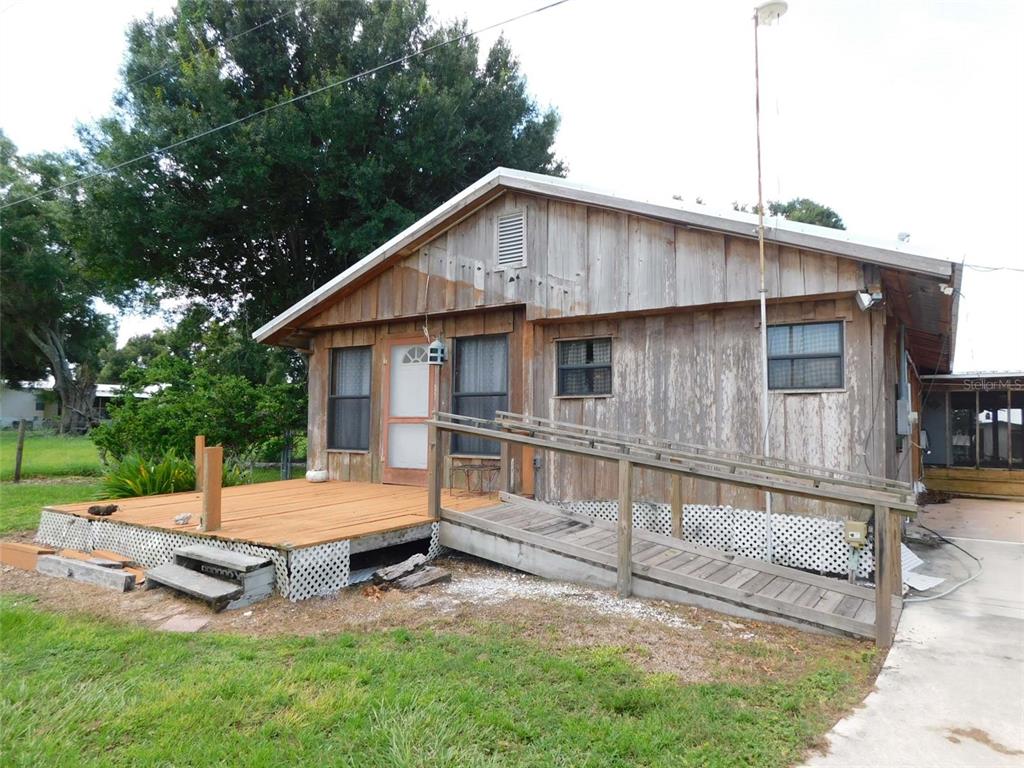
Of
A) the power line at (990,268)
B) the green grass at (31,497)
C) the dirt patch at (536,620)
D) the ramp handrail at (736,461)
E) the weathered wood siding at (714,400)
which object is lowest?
the green grass at (31,497)

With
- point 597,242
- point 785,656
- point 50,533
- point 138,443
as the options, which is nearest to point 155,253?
point 138,443

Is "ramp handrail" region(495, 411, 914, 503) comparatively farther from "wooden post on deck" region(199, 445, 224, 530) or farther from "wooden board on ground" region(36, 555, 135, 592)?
"wooden board on ground" region(36, 555, 135, 592)

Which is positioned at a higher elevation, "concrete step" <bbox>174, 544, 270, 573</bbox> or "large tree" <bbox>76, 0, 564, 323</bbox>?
"large tree" <bbox>76, 0, 564, 323</bbox>

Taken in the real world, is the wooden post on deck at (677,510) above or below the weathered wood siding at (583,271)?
below

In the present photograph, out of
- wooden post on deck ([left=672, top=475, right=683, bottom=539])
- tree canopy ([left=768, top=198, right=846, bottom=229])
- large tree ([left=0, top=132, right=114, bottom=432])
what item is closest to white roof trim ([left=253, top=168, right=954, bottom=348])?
wooden post on deck ([left=672, top=475, right=683, bottom=539])

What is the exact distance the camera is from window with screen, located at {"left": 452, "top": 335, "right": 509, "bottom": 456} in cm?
728

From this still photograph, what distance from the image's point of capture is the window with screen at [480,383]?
7.28 meters

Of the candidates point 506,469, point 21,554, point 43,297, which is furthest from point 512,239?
point 43,297

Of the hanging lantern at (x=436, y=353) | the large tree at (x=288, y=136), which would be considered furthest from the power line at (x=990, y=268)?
the large tree at (x=288, y=136)

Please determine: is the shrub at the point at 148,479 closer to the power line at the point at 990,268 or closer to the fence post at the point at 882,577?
the fence post at the point at 882,577

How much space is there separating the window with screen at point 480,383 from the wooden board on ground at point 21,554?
166 inches

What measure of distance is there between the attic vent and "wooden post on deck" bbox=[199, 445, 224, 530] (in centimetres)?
375

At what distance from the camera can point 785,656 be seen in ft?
11.2

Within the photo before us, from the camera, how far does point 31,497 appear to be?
371 inches
